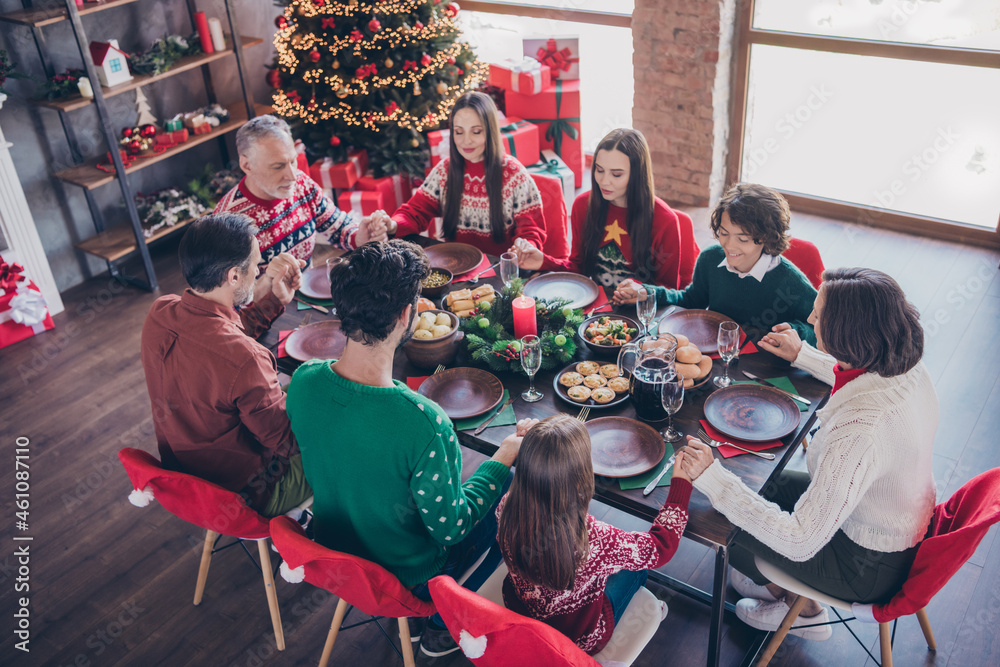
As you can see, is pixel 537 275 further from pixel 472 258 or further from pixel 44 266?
pixel 44 266

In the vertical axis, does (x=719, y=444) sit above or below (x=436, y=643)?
above

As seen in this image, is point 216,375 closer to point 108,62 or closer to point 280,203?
point 280,203

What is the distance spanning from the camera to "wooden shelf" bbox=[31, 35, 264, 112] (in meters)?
4.18

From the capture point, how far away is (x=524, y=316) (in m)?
2.47

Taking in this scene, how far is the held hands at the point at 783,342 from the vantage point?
230 cm

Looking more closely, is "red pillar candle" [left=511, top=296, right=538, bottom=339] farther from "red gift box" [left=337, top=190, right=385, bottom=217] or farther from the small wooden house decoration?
the small wooden house decoration

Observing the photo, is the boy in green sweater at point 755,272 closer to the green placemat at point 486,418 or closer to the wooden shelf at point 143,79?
the green placemat at point 486,418

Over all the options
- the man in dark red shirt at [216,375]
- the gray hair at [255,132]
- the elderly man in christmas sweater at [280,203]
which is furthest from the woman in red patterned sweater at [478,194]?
the man in dark red shirt at [216,375]

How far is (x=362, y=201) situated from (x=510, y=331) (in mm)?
2691

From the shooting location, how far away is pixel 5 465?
3.45 meters

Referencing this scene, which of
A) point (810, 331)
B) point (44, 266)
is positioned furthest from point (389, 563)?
point (44, 266)

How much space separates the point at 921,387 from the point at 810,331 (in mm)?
649

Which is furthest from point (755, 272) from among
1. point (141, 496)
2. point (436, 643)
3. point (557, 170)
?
point (557, 170)

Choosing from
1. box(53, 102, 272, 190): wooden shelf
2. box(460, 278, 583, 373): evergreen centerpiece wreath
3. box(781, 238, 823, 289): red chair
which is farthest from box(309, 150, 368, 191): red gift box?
box(781, 238, 823, 289): red chair
